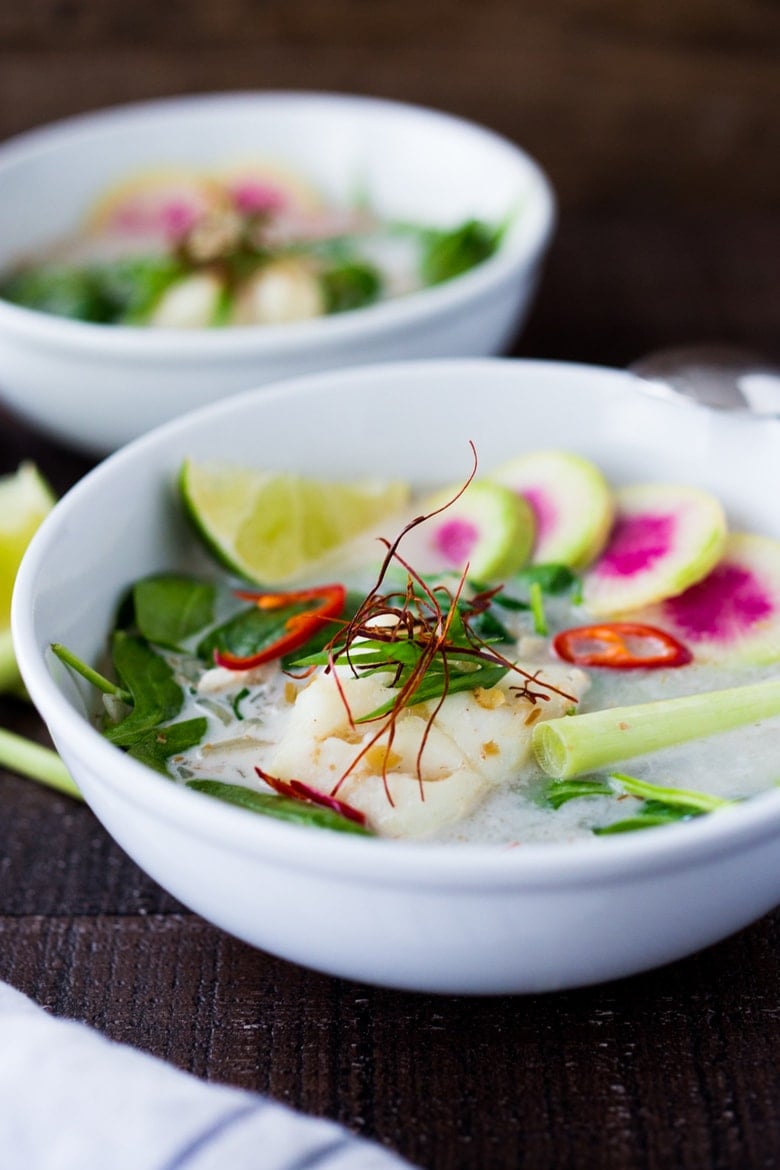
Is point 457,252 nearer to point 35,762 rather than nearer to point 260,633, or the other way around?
point 260,633

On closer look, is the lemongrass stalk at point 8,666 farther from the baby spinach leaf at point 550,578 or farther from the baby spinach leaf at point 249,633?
the baby spinach leaf at point 550,578

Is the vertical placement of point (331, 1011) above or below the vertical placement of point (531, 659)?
below

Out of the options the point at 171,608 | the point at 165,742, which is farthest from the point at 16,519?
the point at 165,742

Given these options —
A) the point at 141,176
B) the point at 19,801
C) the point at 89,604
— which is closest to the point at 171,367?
the point at 89,604

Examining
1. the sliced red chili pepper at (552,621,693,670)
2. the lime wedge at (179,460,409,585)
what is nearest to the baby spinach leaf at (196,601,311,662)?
the lime wedge at (179,460,409,585)

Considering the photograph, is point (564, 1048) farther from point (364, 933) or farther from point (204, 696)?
point (204, 696)

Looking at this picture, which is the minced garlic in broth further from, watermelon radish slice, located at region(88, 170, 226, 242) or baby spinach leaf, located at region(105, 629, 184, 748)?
watermelon radish slice, located at region(88, 170, 226, 242)
